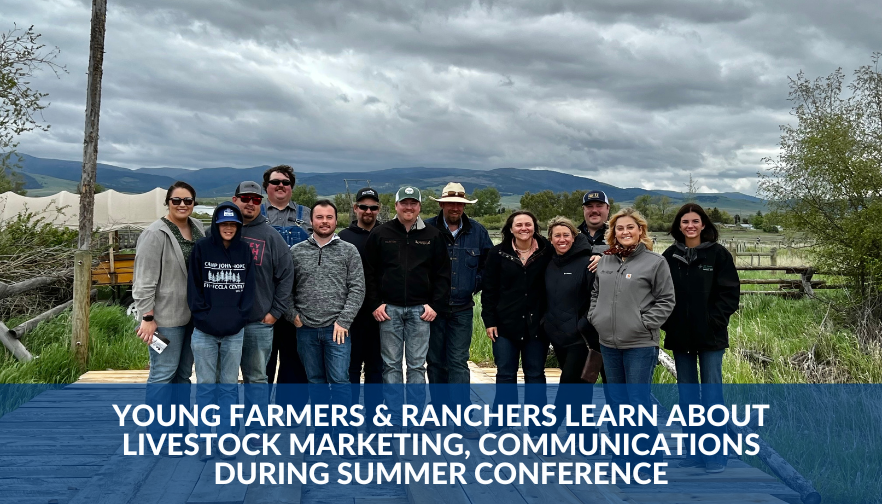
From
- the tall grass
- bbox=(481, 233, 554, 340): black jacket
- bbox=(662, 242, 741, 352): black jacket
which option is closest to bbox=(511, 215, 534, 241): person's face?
bbox=(481, 233, 554, 340): black jacket

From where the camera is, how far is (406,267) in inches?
180

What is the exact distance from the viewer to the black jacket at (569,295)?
14.5 feet

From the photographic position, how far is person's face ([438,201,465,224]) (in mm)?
4918

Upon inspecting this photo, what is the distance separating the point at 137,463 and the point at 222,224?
144 cm

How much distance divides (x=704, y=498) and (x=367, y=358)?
7.89ft

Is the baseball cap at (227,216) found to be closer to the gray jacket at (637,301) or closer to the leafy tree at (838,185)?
the gray jacket at (637,301)

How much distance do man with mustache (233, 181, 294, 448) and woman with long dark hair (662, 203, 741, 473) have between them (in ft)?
8.12

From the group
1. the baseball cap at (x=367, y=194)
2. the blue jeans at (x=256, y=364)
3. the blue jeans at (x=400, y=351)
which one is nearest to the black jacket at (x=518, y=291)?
the blue jeans at (x=400, y=351)

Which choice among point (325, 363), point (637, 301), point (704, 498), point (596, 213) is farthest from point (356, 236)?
point (704, 498)

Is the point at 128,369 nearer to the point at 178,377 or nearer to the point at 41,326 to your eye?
the point at 41,326

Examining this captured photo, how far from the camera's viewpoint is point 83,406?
5.40m

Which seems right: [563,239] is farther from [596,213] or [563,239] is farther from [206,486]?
[206,486]

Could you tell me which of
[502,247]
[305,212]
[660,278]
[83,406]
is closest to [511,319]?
[502,247]

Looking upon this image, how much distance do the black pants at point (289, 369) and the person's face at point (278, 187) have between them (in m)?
0.95
